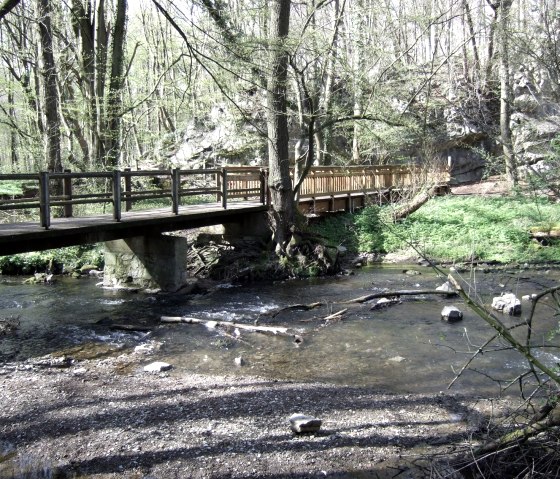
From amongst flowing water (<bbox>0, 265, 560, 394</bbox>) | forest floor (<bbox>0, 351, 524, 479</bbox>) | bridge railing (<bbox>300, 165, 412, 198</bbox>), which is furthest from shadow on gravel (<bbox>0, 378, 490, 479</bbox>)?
bridge railing (<bbox>300, 165, 412, 198</bbox>)

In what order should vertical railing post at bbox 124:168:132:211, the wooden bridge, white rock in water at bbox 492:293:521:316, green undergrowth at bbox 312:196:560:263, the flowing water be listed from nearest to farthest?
1. the flowing water
2. the wooden bridge
3. white rock in water at bbox 492:293:521:316
4. vertical railing post at bbox 124:168:132:211
5. green undergrowth at bbox 312:196:560:263

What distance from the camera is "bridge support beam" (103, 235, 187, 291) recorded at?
12812mm

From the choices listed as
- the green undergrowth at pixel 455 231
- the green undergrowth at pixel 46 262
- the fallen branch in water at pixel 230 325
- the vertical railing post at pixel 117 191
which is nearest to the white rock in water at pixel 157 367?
the fallen branch in water at pixel 230 325

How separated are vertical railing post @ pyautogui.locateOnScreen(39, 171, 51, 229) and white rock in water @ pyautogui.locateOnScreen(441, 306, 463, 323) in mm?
7291

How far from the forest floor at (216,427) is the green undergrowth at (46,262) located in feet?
28.5

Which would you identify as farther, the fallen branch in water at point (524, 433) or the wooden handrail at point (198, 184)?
the wooden handrail at point (198, 184)

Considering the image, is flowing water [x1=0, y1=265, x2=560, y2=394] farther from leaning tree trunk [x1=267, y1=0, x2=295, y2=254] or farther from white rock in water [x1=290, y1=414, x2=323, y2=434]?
leaning tree trunk [x1=267, y1=0, x2=295, y2=254]

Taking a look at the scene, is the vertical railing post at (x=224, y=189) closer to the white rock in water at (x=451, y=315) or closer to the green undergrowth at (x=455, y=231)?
the green undergrowth at (x=455, y=231)

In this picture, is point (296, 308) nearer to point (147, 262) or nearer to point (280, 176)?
point (147, 262)

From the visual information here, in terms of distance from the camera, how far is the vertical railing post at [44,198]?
9.06 m

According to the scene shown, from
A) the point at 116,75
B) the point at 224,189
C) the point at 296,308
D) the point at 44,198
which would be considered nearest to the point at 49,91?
the point at 116,75

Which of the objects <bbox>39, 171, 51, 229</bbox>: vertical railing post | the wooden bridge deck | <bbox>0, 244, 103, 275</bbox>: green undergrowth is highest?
<bbox>39, 171, 51, 229</bbox>: vertical railing post

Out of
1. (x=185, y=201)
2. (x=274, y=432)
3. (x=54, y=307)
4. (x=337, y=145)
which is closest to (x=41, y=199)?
(x=54, y=307)

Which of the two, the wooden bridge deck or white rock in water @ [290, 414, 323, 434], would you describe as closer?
white rock in water @ [290, 414, 323, 434]
